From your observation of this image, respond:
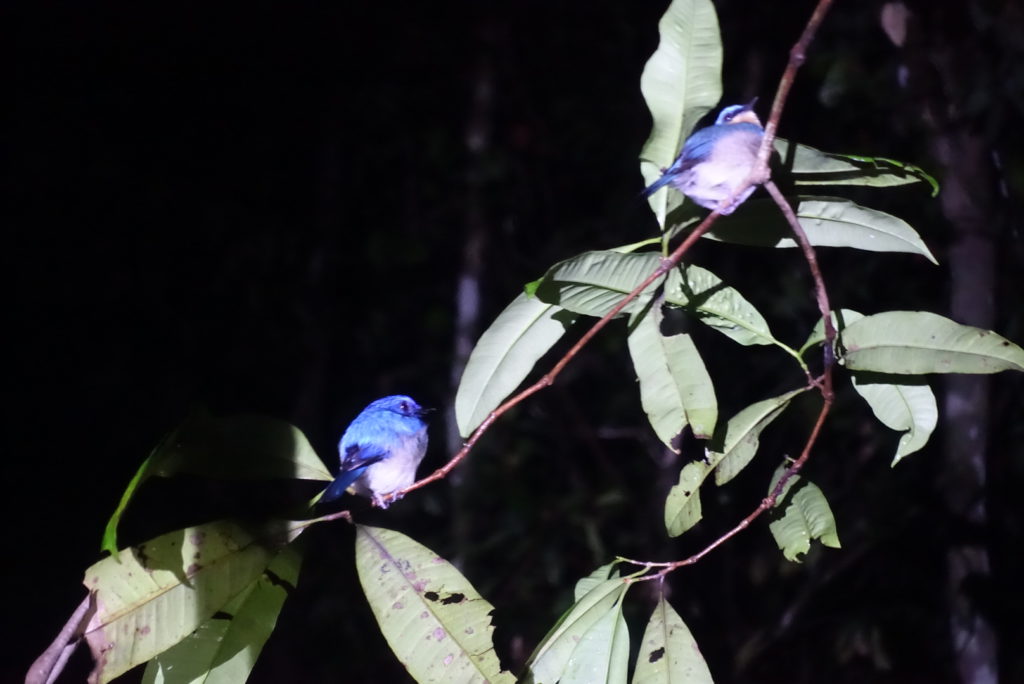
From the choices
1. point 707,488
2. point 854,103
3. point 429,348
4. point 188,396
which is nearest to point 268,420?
point 854,103

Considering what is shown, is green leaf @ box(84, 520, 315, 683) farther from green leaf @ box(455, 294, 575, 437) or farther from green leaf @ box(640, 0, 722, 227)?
green leaf @ box(640, 0, 722, 227)

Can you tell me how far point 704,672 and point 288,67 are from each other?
4524 mm

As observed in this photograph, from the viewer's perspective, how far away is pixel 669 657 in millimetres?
1197

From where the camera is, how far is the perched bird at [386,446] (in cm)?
200

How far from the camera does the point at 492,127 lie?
4.48 metres

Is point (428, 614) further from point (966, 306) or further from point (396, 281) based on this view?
point (396, 281)

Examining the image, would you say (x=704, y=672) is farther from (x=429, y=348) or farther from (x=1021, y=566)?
(x=429, y=348)

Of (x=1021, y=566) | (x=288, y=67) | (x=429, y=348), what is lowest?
(x=1021, y=566)

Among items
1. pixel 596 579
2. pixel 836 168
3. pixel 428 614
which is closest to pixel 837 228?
pixel 836 168

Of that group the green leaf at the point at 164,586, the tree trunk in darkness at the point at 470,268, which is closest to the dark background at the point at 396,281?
the tree trunk in darkness at the point at 470,268

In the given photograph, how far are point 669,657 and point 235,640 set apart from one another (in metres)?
0.54

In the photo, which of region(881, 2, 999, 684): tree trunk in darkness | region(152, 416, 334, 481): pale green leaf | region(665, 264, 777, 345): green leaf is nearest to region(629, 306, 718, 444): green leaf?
region(665, 264, 777, 345): green leaf

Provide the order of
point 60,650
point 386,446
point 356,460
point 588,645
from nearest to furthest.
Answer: point 60,650
point 588,645
point 356,460
point 386,446

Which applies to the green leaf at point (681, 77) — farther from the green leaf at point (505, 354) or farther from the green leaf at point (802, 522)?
the green leaf at point (802, 522)
